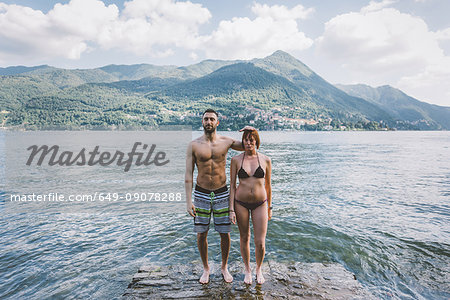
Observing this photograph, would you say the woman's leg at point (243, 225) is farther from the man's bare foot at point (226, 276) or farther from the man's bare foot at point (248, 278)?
the man's bare foot at point (226, 276)

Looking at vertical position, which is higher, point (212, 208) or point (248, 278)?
point (212, 208)

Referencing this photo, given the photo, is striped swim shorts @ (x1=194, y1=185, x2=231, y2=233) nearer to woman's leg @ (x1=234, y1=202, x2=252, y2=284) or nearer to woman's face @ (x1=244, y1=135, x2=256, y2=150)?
woman's leg @ (x1=234, y1=202, x2=252, y2=284)

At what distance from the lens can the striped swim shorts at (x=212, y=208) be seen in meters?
4.72

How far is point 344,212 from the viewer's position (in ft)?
38.9

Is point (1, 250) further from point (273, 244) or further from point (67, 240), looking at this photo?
point (273, 244)

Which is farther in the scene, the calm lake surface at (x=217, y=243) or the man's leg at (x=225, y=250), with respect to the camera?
the calm lake surface at (x=217, y=243)

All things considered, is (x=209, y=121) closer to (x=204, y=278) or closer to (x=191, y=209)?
(x=191, y=209)

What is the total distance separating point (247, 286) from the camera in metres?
4.80

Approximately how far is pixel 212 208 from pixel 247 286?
1.79 meters

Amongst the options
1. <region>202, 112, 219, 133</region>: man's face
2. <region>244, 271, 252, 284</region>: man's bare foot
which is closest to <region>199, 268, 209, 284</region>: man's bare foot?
<region>244, 271, 252, 284</region>: man's bare foot

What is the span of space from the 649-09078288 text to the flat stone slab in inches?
340

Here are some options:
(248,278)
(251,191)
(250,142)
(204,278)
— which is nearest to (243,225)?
(251,191)

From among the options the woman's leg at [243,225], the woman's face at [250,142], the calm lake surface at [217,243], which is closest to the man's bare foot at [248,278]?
the woman's leg at [243,225]

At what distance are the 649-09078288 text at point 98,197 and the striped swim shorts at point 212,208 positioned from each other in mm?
9451
